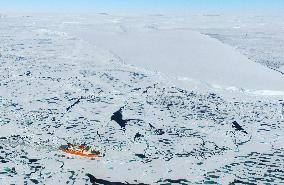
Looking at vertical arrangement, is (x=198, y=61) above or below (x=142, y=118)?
above

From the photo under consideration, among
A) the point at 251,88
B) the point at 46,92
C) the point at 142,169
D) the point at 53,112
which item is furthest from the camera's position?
the point at 251,88

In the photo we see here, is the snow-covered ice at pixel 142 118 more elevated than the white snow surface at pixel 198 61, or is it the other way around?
the white snow surface at pixel 198 61

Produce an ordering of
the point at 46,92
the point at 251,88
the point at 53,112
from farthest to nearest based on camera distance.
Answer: the point at 251,88, the point at 46,92, the point at 53,112

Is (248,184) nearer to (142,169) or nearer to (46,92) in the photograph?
(142,169)

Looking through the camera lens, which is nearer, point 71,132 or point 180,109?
point 71,132

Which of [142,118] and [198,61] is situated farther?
[198,61]

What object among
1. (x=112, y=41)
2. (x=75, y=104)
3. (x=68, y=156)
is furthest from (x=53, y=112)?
(x=112, y=41)

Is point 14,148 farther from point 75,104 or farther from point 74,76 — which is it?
point 74,76

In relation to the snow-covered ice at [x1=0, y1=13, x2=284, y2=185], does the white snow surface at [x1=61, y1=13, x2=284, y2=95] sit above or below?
above

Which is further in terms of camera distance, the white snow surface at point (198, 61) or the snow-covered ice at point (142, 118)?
the white snow surface at point (198, 61)

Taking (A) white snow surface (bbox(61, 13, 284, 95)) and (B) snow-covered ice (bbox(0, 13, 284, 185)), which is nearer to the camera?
(B) snow-covered ice (bbox(0, 13, 284, 185))
